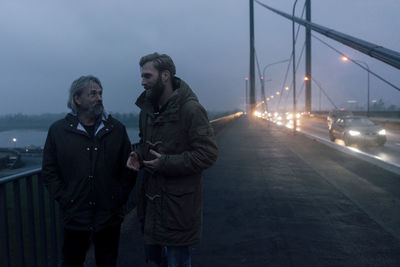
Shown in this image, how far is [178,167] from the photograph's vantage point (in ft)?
7.32

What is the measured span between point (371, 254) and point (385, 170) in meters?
5.98

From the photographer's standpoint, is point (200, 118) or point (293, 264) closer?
point (200, 118)

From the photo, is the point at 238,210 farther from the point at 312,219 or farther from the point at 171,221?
the point at 171,221

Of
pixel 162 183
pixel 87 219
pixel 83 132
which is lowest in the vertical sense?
pixel 87 219

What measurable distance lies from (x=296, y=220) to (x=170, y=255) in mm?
3190

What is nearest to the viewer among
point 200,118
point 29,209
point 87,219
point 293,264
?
point 200,118

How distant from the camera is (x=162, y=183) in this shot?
2328mm

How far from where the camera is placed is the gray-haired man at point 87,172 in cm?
254

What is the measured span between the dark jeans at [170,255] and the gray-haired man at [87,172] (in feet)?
1.23

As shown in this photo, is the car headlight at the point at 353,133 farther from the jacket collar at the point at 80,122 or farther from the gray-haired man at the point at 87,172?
the jacket collar at the point at 80,122

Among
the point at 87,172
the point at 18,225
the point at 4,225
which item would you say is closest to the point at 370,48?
the point at 87,172

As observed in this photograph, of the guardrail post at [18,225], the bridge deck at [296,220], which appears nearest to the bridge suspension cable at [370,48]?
the bridge deck at [296,220]

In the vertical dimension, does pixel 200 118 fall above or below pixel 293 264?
above

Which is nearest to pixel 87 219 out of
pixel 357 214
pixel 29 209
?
pixel 29 209
